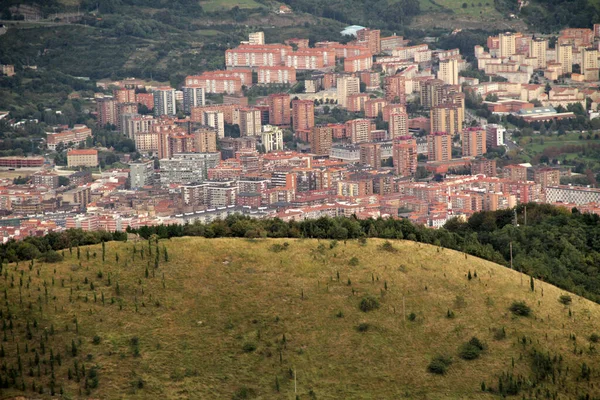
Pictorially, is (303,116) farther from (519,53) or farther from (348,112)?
(519,53)

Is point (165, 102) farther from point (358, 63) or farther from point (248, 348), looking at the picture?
point (248, 348)

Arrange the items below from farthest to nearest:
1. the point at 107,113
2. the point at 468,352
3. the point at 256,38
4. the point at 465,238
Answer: the point at 256,38 < the point at 107,113 < the point at 465,238 < the point at 468,352

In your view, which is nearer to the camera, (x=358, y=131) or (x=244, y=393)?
(x=244, y=393)

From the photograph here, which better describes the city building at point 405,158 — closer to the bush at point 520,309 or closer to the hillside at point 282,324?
the hillside at point 282,324

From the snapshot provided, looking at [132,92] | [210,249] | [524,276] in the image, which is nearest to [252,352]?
[210,249]

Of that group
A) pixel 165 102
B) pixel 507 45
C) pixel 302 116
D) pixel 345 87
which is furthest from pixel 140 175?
pixel 507 45

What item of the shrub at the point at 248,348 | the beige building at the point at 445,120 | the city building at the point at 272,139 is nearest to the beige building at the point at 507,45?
the beige building at the point at 445,120

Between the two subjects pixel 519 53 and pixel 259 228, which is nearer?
pixel 259 228
